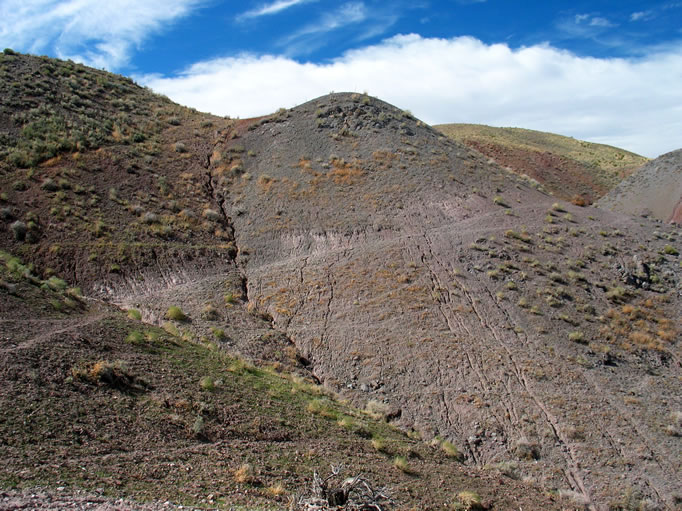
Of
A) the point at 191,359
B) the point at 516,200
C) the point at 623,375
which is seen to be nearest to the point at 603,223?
the point at 516,200

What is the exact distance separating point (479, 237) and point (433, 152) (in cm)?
1158

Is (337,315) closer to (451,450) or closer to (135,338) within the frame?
(451,450)

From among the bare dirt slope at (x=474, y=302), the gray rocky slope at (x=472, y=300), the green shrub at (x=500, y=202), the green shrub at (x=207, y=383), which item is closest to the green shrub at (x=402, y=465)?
the gray rocky slope at (x=472, y=300)

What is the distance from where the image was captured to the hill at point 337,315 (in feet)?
37.3

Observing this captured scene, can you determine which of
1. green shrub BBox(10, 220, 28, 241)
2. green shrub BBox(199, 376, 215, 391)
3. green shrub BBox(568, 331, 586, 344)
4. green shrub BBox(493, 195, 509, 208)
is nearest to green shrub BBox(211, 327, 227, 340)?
green shrub BBox(199, 376, 215, 391)

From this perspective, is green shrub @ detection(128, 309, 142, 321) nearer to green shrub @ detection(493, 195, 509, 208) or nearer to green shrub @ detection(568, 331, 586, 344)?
green shrub @ detection(568, 331, 586, 344)

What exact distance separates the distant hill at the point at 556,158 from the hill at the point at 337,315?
61.3 feet

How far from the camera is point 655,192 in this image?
132ft

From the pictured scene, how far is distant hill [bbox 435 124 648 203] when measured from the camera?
51438 millimetres

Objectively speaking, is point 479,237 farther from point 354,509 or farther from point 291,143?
point 354,509

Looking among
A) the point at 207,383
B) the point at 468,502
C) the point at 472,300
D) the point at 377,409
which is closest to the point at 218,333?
the point at 207,383

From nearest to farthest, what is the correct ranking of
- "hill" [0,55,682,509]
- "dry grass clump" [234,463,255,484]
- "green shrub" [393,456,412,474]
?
"dry grass clump" [234,463,255,484], "hill" [0,55,682,509], "green shrub" [393,456,412,474]

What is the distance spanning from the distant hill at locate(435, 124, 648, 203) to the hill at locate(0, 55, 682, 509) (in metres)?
18.7

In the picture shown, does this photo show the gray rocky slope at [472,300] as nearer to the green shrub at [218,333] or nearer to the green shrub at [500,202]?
the green shrub at [500,202]
